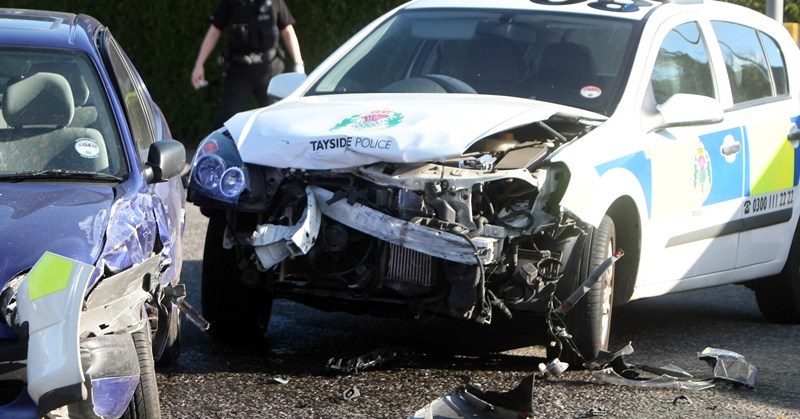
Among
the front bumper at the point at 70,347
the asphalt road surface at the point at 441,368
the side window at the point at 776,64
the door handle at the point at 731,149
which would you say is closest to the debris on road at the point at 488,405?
the asphalt road surface at the point at 441,368

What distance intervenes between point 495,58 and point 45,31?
2.26 meters

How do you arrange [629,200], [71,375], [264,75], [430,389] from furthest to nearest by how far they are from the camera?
1. [264,75]
2. [629,200]
3. [430,389]
4. [71,375]

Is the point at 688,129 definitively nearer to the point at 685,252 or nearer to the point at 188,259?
the point at 685,252

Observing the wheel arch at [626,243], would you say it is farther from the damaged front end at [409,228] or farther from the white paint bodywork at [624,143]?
the damaged front end at [409,228]

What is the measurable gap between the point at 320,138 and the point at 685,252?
203cm

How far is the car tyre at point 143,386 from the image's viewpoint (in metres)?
4.91

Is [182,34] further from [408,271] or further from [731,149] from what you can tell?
[408,271]

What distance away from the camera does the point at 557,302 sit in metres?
6.32

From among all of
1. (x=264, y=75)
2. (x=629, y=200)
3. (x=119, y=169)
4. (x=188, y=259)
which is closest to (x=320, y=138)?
(x=119, y=169)

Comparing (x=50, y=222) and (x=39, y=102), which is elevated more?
(x=39, y=102)

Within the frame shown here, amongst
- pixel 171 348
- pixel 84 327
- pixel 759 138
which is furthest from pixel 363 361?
pixel 759 138

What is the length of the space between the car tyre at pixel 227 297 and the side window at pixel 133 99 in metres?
0.53

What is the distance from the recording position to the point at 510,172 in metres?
6.04

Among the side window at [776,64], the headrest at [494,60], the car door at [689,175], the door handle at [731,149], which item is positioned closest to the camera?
the car door at [689,175]
